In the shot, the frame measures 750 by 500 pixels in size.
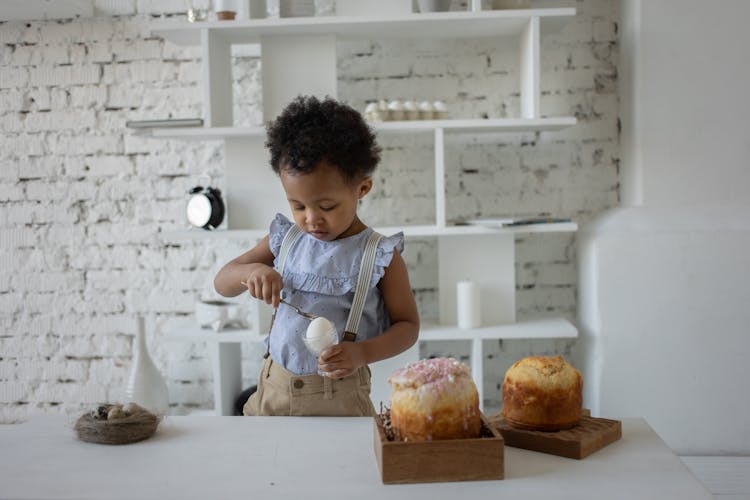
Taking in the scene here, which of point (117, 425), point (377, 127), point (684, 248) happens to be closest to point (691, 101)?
point (684, 248)

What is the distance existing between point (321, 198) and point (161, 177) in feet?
5.33

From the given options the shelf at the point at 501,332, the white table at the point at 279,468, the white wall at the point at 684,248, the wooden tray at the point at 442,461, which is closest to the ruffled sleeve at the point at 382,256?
the white table at the point at 279,468

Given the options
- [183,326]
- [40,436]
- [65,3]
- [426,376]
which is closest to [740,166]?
[426,376]

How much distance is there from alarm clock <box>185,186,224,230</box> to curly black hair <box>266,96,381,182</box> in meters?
1.06

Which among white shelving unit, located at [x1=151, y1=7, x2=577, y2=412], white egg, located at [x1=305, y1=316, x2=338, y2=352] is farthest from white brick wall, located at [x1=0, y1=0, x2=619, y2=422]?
white egg, located at [x1=305, y1=316, x2=338, y2=352]

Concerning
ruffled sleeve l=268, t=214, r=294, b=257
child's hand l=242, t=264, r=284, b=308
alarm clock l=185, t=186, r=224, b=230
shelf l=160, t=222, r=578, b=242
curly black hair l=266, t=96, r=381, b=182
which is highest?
curly black hair l=266, t=96, r=381, b=182

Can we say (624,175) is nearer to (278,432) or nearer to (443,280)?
(443,280)

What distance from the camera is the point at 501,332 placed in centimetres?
249

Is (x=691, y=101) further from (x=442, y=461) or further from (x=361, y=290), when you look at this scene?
(x=442, y=461)

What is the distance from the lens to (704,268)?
246 cm

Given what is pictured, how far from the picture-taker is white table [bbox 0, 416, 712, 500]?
1.02 m

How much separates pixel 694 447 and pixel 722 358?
1.06 ft

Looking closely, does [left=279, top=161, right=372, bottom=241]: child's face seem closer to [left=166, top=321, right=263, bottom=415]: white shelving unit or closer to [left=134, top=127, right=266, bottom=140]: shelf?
[left=134, top=127, right=266, bottom=140]: shelf

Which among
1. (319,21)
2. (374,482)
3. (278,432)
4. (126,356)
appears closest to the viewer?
(374,482)
